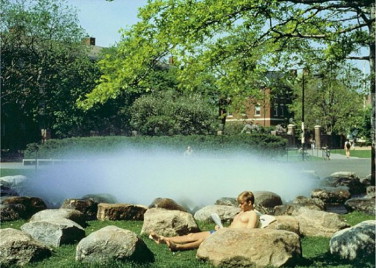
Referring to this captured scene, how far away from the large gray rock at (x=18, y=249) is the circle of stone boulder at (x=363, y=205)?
9.58 m

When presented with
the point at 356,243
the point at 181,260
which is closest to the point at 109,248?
the point at 181,260

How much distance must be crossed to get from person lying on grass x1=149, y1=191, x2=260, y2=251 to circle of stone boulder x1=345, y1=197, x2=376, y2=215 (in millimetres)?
7238

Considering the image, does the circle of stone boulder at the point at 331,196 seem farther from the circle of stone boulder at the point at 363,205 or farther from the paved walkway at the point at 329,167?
the paved walkway at the point at 329,167

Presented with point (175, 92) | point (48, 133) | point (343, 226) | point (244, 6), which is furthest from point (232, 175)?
point (175, 92)

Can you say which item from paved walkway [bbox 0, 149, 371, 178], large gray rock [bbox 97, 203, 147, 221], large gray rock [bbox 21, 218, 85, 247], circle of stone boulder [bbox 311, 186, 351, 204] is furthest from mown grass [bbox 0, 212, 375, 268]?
paved walkway [bbox 0, 149, 371, 178]

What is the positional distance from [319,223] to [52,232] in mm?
5291

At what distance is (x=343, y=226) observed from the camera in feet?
39.6

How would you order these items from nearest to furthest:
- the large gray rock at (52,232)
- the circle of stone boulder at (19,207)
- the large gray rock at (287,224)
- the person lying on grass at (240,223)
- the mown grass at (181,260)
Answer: the mown grass at (181,260) < the person lying on grass at (240,223) < the large gray rock at (52,232) < the large gray rock at (287,224) < the circle of stone boulder at (19,207)

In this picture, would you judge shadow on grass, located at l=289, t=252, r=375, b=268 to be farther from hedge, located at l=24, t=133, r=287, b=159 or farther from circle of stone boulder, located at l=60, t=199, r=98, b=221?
hedge, located at l=24, t=133, r=287, b=159

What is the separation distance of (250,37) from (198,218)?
518 centimetres

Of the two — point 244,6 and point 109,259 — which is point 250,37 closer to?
point 244,6

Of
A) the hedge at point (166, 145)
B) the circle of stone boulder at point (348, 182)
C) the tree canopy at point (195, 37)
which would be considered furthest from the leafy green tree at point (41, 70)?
the tree canopy at point (195, 37)

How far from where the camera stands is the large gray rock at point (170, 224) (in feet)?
38.0

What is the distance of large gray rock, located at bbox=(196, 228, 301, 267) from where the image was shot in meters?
8.26
